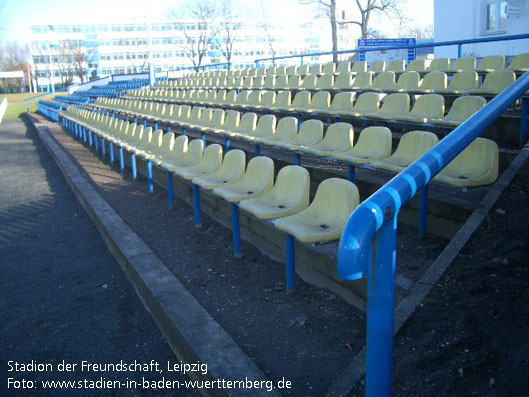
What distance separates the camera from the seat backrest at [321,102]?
22.8 feet

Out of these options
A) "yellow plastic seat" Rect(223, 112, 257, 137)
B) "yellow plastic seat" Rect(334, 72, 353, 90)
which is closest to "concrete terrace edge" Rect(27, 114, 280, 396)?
"yellow plastic seat" Rect(223, 112, 257, 137)

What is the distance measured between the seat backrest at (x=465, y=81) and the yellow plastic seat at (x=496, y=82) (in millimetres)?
194

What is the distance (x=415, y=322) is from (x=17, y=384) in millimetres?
2148

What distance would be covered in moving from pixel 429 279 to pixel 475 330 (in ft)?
1.64

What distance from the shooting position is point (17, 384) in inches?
105

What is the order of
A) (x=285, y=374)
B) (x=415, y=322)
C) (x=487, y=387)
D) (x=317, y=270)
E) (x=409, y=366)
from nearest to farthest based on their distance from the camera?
(x=487, y=387) < (x=409, y=366) < (x=415, y=322) < (x=285, y=374) < (x=317, y=270)

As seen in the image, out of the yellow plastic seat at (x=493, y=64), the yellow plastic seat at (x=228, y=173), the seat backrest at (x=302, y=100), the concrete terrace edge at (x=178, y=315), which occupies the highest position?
the yellow plastic seat at (x=493, y=64)

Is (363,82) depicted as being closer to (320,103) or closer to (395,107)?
(320,103)

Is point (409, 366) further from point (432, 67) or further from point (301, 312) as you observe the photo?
point (432, 67)

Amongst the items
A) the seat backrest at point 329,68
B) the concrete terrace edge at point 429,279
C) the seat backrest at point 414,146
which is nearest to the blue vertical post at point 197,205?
the seat backrest at point 414,146

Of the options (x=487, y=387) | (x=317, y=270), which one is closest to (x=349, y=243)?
(x=487, y=387)

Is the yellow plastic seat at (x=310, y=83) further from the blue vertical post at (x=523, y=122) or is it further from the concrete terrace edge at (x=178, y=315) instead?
the concrete terrace edge at (x=178, y=315)

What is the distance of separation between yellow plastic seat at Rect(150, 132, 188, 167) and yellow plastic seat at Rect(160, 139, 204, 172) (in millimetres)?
102

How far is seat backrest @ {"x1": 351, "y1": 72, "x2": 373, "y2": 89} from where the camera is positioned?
25.9ft
